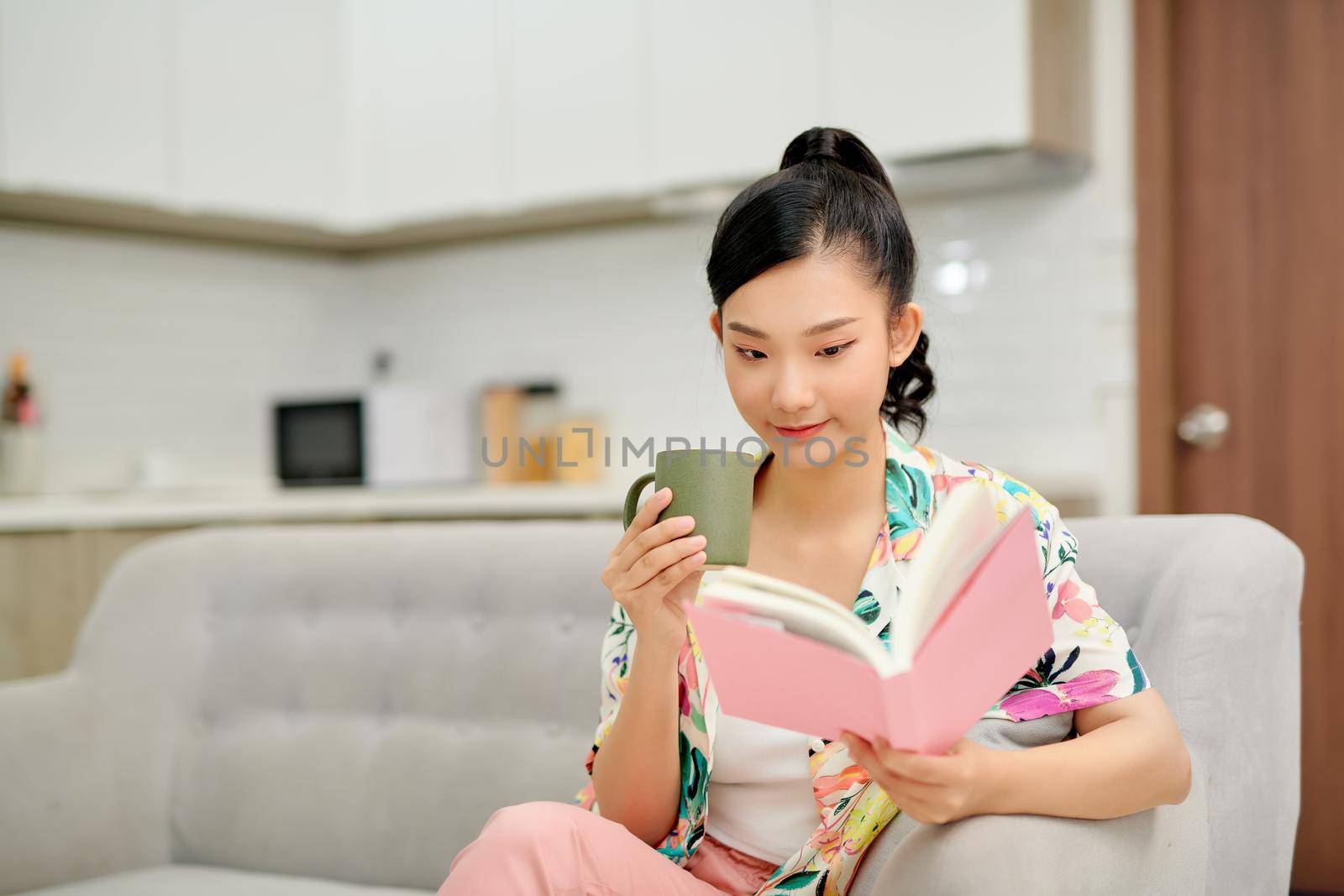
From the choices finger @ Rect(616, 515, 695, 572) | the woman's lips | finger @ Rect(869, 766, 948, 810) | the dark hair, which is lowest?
finger @ Rect(869, 766, 948, 810)

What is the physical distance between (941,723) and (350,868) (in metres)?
1.22

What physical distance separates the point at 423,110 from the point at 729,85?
1073 millimetres

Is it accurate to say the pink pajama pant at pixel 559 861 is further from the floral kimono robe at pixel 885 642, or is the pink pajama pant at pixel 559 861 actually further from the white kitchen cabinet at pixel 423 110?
the white kitchen cabinet at pixel 423 110

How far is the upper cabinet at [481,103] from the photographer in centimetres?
319

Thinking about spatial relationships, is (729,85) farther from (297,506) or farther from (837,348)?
(837,348)

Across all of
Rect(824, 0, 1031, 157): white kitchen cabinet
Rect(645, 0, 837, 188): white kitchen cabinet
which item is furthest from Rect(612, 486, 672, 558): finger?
Rect(645, 0, 837, 188): white kitchen cabinet

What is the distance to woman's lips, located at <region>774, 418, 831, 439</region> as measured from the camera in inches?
51.0

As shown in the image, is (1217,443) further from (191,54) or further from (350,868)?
(191,54)

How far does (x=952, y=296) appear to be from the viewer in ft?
11.6

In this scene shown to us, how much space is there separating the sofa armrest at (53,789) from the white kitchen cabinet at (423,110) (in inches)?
88.6

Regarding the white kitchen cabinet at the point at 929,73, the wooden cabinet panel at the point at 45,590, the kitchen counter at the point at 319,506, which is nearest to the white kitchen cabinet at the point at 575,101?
the white kitchen cabinet at the point at 929,73

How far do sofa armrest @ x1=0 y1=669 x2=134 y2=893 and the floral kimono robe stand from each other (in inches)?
37.9

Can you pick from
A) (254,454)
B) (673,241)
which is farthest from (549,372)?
(254,454)

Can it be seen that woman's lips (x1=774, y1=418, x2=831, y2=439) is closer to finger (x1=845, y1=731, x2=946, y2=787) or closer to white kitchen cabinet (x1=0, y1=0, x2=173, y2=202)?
finger (x1=845, y1=731, x2=946, y2=787)
